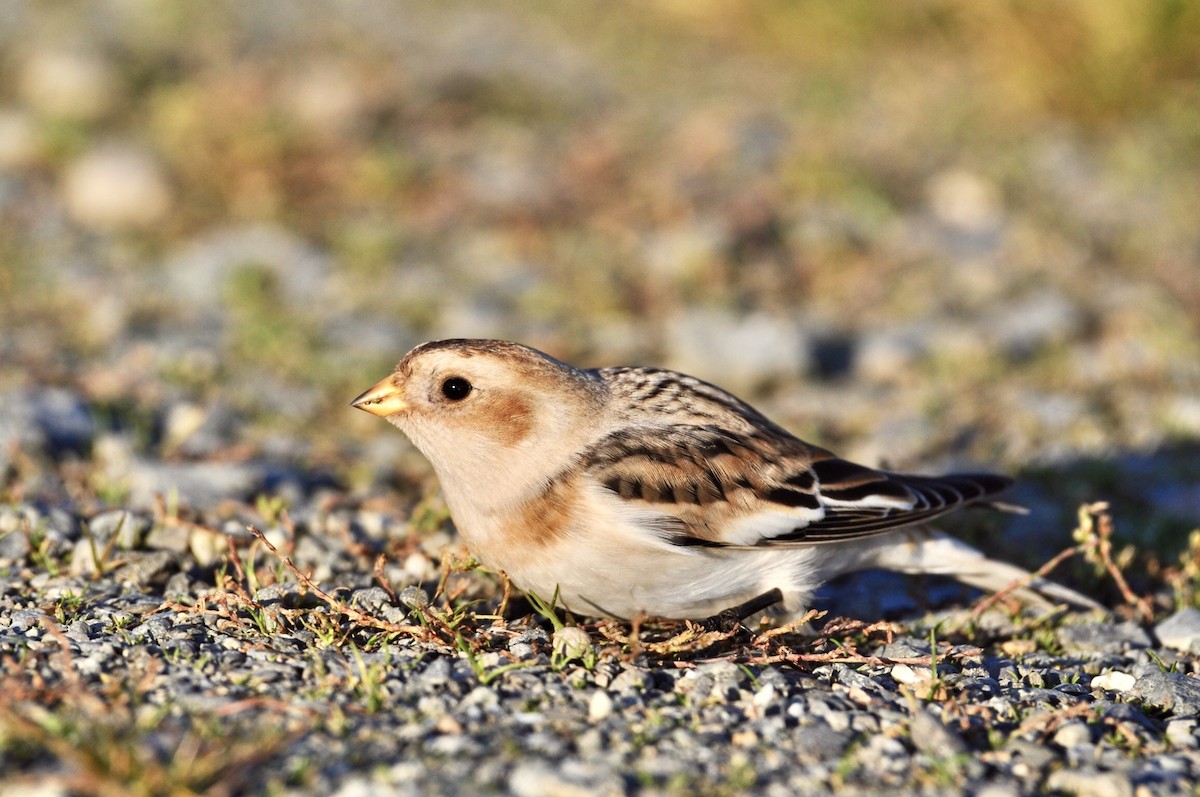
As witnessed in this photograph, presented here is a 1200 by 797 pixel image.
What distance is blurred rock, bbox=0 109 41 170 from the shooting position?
7688 millimetres

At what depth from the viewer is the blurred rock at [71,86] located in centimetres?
805

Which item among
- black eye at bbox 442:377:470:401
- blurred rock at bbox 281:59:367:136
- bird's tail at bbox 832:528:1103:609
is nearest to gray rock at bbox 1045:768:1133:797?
bird's tail at bbox 832:528:1103:609

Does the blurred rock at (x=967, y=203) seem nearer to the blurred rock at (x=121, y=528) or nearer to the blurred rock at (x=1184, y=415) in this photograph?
the blurred rock at (x=1184, y=415)

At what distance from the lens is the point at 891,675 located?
329cm

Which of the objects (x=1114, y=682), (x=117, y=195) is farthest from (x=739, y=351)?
(x=117, y=195)

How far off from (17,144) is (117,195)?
1.02m

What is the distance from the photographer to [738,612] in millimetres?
3648

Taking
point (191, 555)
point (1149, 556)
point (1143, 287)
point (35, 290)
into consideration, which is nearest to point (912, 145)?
point (1143, 287)

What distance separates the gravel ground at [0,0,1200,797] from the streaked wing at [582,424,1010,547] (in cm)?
31

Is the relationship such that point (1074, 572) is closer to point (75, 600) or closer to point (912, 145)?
point (75, 600)

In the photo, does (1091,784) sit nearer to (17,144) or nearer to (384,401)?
(384,401)

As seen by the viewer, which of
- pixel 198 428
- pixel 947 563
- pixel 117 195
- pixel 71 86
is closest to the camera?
pixel 947 563

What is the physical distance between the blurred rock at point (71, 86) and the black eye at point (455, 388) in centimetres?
536

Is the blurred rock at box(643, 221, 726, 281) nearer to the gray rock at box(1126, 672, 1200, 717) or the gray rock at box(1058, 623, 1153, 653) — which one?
the gray rock at box(1058, 623, 1153, 653)
